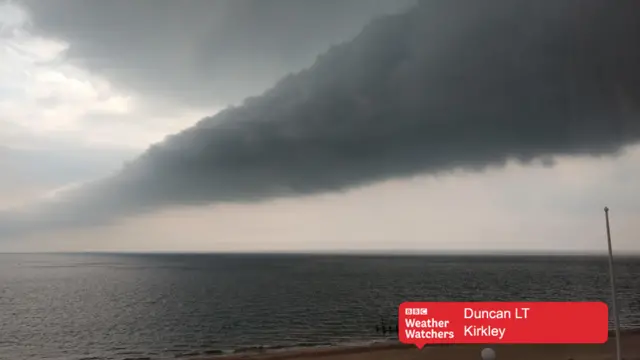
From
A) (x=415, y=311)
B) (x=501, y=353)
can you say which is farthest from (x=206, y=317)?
(x=415, y=311)

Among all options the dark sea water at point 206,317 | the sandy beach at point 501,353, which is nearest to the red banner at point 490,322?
the sandy beach at point 501,353

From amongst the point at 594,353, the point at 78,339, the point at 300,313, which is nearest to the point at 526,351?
the point at 594,353

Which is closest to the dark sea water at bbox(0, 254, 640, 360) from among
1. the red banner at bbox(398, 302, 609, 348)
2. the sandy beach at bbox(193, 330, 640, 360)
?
the sandy beach at bbox(193, 330, 640, 360)

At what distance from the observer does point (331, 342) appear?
3522 cm

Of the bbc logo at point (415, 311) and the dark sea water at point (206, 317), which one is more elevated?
the bbc logo at point (415, 311)

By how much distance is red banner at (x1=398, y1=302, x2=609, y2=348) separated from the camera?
40.0 ft

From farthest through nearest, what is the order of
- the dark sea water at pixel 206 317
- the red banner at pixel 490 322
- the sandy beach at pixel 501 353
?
the dark sea water at pixel 206 317 < the sandy beach at pixel 501 353 < the red banner at pixel 490 322

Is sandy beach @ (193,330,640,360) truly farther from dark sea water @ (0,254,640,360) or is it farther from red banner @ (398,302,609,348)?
dark sea water @ (0,254,640,360)

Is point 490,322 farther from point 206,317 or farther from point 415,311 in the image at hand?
point 206,317

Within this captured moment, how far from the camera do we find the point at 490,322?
41.3 feet

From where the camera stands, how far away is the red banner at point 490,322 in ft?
40.0

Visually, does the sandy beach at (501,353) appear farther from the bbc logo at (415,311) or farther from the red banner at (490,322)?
the bbc logo at (415,311)

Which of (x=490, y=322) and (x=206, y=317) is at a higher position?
(x=490, y=322)

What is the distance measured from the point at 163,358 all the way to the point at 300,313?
20322 millimetres
